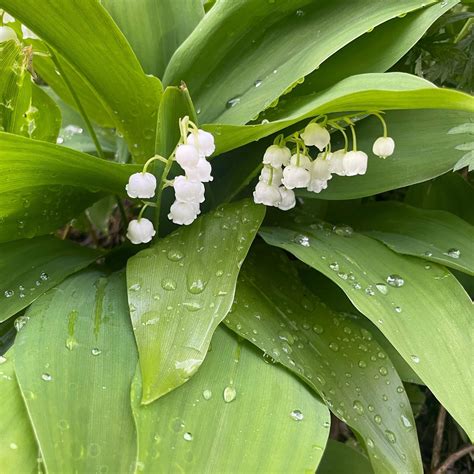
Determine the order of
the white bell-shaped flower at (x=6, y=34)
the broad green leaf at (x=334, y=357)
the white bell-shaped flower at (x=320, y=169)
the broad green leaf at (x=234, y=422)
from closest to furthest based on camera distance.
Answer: the broad green leaf at (x=234, y=422)
the broad green leaf at (x=334, y=357)
the white bell-shaped flower at (x=320, y=169)
the white bell-shaped flower at (x=6, y=34)

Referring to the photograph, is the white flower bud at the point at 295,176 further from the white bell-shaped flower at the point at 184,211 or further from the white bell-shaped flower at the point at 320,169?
the white bell-shaped flower at the point at 184,211

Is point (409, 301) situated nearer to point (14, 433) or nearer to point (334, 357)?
point (334, 357)

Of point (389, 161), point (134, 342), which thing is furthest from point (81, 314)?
point (389, 161)

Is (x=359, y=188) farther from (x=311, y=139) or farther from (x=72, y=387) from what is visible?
(x=72, y=387)

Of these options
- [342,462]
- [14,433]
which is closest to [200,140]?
[14,433]

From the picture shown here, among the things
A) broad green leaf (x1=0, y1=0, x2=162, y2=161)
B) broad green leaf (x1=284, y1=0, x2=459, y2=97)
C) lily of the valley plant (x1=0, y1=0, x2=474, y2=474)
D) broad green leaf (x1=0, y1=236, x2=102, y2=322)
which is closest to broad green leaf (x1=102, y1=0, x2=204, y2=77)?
lily of the valley plant (x1=0, y1=0, x2=474, y2=474)

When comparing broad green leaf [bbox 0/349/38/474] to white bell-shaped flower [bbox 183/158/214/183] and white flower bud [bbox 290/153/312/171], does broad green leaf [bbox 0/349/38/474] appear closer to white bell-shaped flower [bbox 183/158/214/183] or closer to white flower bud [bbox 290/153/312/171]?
white bell-shaped flower [bbox 183/158/214/183]

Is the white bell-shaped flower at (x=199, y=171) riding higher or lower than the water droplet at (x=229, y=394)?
higher

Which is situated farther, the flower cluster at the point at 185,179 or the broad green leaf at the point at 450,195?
the broad green leaf at the point at 450,195

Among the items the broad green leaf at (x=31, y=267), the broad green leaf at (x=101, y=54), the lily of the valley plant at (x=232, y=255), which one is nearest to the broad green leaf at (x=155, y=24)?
the lily of the valley plant at (x=232, y=255)
